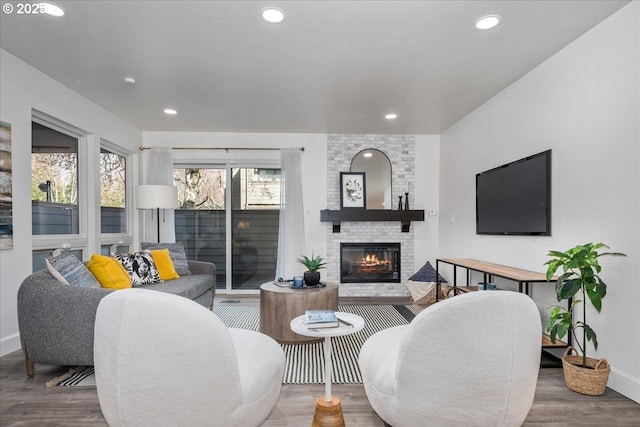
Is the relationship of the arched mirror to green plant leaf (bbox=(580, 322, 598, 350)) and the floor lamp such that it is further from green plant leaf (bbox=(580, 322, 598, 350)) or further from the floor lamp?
green plant leaf (bbox=(580, 322, 598, 350))

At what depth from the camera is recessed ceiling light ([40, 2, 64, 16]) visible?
7.17 ft

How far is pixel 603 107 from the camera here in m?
2.38

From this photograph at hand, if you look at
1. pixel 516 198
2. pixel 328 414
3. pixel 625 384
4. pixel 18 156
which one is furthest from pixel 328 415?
pixel 18 156

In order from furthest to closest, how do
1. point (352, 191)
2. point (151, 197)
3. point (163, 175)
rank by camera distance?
1. point (352, 191)
2. point (163, 175)
3. point (151, 197)

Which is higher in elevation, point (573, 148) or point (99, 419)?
point (573, 148)

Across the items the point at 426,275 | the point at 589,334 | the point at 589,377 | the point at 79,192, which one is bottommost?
the point at 589,377

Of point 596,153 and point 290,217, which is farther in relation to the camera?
point 290,217

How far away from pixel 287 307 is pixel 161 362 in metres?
1.83

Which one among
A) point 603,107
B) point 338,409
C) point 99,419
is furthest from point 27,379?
point 603,107

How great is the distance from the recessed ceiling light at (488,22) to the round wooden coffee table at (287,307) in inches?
93.1

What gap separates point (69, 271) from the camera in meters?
2.53

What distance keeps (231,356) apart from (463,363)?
0.91m

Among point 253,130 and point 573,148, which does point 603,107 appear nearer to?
point 573,148

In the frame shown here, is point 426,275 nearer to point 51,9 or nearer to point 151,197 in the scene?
point 151,197
